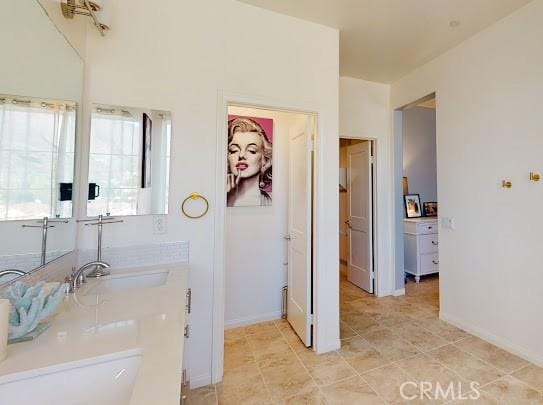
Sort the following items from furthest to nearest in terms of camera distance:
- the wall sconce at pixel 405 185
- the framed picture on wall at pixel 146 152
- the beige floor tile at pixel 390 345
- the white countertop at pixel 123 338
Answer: the wall sconce at pixel 405 185 → the beige floor tile at pixel 390 345 → the framed picture on wall at pixel 146 152 → the white countertop at pixel 123 338

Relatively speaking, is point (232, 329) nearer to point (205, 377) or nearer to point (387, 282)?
point (205, 377)

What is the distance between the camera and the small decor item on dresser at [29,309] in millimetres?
790

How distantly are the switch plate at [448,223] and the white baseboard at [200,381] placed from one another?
2.58 m

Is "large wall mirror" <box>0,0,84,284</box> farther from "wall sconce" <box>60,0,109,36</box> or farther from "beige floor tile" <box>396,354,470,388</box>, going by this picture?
"beige floor tile" <box>396,354,470,388</box>

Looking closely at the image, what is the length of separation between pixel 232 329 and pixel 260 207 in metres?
1.25

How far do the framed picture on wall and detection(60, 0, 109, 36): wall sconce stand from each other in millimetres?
524

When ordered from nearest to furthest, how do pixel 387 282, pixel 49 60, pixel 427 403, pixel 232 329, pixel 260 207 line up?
pixel 49 60
pixel 427 403
pixel 232 329
pixel 260 207
pixel 387 282

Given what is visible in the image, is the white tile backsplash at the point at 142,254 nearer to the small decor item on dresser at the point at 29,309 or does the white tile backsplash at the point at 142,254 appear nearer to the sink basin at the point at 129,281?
the sink basin at the point at 129,281

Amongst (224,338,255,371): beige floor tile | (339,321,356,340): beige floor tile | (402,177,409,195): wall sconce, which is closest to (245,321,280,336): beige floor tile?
(224,338,255,371): beige floor tile

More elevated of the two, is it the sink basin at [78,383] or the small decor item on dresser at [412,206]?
the small decor item on dresser at [412,206]

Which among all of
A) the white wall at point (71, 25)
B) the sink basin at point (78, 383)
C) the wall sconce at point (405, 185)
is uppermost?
the white wall at point (71, 25)

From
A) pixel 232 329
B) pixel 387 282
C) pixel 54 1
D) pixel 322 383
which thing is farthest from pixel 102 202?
pixel 387 282

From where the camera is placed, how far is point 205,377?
5.72 feet

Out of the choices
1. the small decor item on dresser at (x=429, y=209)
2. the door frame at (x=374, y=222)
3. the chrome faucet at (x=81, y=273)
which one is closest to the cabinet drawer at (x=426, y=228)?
the small decor item on dresser at (x=429, y=209)
